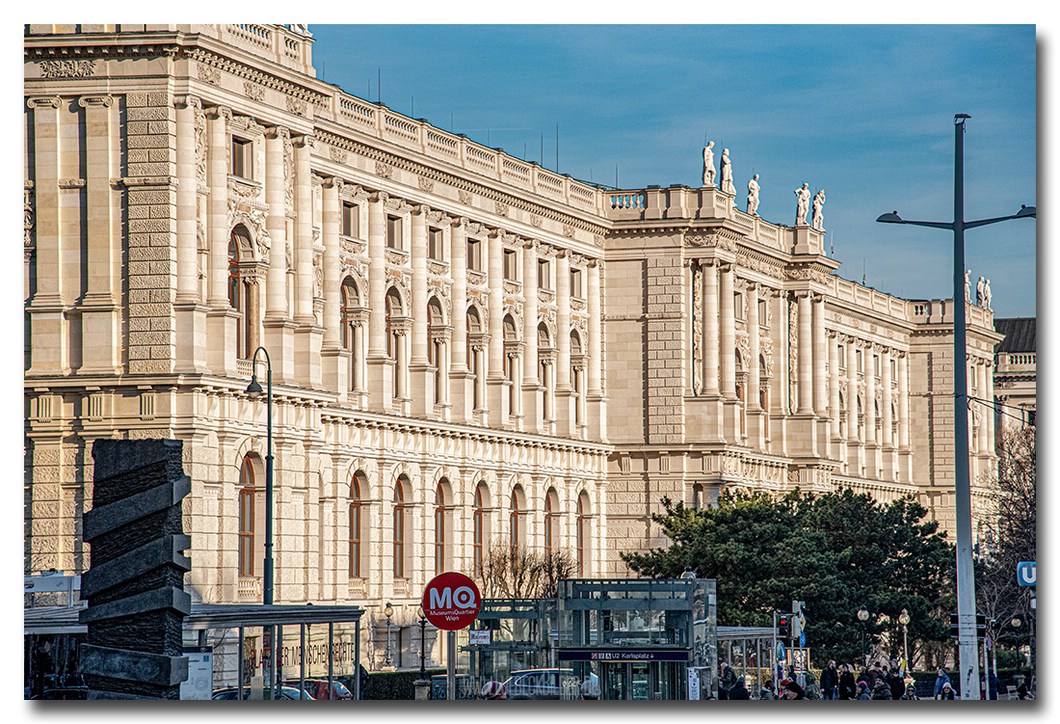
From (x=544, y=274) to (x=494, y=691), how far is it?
156ft

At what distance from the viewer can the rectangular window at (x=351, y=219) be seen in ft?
271

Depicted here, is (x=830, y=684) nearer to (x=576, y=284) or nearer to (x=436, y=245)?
(x=436, y=245)

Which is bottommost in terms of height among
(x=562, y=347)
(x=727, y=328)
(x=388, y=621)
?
(x=388, y=621)

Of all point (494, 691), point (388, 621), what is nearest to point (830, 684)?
point (494, 691)

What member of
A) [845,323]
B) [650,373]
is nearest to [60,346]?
[650,373]

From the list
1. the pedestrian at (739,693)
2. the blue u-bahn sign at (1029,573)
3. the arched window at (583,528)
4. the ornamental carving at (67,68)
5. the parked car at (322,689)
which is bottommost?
the parked car at (322,689)

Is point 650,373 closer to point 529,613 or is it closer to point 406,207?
point 406,207

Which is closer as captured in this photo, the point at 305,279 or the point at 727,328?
the point at 305,279

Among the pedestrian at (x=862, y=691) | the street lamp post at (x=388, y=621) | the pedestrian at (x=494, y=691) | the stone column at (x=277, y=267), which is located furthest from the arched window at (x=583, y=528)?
the pedestrian at (x=494, y=691)

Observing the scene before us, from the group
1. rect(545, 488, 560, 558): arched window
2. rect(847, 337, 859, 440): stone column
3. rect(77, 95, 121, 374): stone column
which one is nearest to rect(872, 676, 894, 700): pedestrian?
rect(77, 95, 121, 374): stone column

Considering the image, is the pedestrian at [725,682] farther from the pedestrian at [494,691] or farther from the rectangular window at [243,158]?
the rectangular window at [243,158]

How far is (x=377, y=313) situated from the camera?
8344 cm

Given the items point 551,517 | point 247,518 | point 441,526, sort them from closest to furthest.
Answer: point 247,518
point 441,526
point 551,517

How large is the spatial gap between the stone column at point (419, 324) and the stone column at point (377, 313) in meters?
2.59
